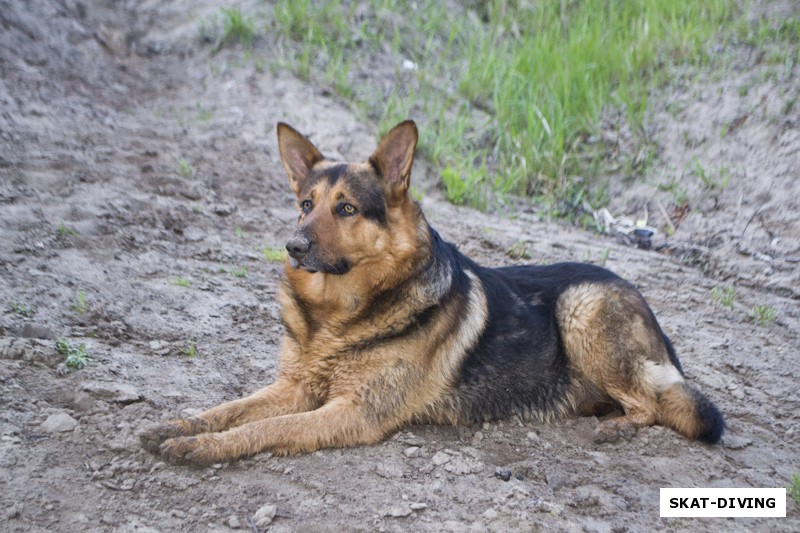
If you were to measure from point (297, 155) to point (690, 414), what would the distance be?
110 inches

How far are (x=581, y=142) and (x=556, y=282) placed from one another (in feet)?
15.5

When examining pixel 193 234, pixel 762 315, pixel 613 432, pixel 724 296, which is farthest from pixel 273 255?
pixel 762 315

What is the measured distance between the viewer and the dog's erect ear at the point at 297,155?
15.2 ft

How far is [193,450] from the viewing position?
363 cm

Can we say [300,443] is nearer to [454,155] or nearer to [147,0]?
[454,155]

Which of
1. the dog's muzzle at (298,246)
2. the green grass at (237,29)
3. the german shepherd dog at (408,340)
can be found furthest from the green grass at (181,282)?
the green grass at (237,29)

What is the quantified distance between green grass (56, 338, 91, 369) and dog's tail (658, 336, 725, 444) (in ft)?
11.0

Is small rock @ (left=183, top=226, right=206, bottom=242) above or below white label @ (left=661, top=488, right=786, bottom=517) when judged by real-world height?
above

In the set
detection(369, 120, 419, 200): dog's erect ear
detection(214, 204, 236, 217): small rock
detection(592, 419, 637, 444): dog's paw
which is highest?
detection(369, 120, 419, 200): dog's erect ear

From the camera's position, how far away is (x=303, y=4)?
33.0 feet

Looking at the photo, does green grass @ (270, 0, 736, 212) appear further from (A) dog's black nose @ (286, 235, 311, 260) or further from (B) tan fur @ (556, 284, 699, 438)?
(A) dog's black nose @ (286, 235, 311, 260)

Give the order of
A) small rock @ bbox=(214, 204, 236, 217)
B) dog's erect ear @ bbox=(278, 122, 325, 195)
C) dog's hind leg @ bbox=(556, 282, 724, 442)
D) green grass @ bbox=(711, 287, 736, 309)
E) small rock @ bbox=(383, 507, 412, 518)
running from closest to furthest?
small rock @ bbox=(383, 507, 412, 518) → dog's hind leg @ bbox=(556, 282, 724, 442) → dog's erect ear @ bbox=(278, 122, 325, 195) → green grass @ bbox=(711, 287, 736, 309) → small rock @ bbox=(214, 204, 236, 217)

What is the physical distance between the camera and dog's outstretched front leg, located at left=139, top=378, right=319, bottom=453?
368 centimetres

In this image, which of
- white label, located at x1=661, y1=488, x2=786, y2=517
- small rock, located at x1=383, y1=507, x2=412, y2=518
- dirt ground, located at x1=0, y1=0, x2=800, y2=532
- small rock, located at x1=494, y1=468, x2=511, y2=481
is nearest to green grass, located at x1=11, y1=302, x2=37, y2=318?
dirt ground, located at x1=0, y1=0, x2=800, y2=532
